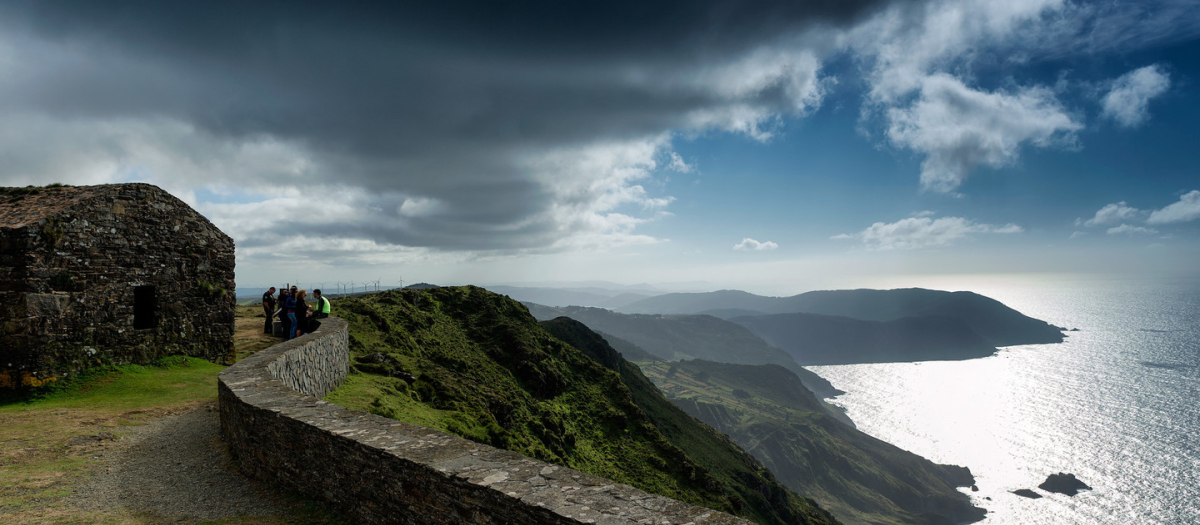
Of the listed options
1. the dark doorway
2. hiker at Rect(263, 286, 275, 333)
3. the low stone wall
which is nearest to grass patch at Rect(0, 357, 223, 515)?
the dark doorway

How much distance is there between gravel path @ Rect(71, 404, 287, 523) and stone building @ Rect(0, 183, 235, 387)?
5.38 meters

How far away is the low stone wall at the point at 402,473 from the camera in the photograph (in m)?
5.19

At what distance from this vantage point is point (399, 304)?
34750 mm

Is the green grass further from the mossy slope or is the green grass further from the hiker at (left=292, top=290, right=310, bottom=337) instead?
the mossy slope

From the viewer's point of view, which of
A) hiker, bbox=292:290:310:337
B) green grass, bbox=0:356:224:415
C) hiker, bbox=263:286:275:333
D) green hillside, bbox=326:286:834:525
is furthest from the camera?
hiker, bbox=263:286:275:333

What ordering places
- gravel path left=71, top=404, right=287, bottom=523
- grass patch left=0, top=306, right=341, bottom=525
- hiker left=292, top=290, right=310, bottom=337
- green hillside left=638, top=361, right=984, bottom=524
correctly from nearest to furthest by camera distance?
1. grass patch left=0, top=306, right=341, bottom=525
2. gravel path left=71, top=404, right=287, bottom=523
3. hiker left=292, top=290, right=310, bottom=337
4. green hillside left=638, top=361, right=984, bottom=524

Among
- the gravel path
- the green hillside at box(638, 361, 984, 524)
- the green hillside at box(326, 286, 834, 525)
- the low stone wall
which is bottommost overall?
the green hillside at box(638, 361, 984, 524)

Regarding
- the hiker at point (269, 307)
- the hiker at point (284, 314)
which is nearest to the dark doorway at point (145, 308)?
the hiker at point (284, 314)

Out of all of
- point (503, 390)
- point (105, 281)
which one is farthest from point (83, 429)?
point (503, 390)

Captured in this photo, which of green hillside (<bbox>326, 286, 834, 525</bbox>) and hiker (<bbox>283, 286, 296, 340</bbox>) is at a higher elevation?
hiker (<bbox>283, 286, 296, 340</bbox>)

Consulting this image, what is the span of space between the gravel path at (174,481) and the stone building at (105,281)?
538 cm

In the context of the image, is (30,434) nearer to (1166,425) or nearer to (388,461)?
(388,461)

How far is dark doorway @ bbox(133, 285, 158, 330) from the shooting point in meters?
14.8

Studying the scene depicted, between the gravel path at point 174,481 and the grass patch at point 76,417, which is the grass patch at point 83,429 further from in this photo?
the gravel path at point 174,481
